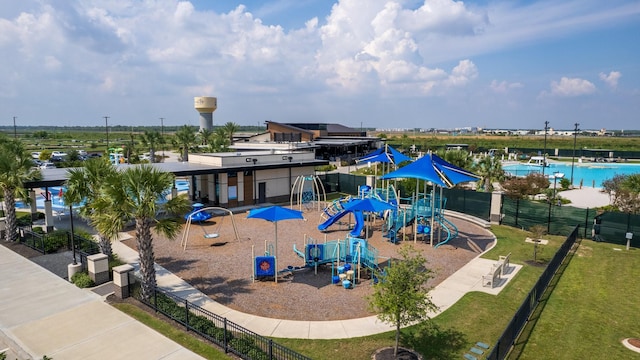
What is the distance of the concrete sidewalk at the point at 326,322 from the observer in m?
13.1

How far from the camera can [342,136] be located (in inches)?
3816

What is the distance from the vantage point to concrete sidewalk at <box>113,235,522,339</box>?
13133 mm

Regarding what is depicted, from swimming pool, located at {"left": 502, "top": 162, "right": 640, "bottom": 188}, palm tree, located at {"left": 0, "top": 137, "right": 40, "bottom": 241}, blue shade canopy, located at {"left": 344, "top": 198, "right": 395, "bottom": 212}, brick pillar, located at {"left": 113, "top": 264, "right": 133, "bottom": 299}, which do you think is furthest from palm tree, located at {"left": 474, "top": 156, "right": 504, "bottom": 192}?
palm tree, located at {"left": 0, "top": 137, "right": 40, "bottom": 241}

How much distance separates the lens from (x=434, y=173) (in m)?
23.4

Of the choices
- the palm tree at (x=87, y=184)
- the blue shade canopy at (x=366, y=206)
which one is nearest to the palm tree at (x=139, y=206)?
the palm tree at (x=87, y=184)

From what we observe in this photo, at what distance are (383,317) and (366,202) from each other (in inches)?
436

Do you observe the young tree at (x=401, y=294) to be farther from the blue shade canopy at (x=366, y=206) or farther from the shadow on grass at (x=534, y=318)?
the blue shade canopy at (x=366, y=206)

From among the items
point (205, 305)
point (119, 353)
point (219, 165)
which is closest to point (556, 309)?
point (205, 305)

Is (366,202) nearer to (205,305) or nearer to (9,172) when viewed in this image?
(205,305)

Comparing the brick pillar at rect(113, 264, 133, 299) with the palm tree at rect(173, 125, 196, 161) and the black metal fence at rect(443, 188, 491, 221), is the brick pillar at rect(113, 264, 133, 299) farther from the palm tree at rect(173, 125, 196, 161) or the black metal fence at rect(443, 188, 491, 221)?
the palm tree at rect(173, 125, 196, 161)

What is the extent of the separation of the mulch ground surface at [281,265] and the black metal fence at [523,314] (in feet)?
11.6

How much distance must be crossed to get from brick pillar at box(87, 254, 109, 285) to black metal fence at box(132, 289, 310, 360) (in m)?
3.20

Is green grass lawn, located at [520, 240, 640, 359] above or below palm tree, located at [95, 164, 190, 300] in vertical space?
below

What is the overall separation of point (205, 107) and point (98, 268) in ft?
361
